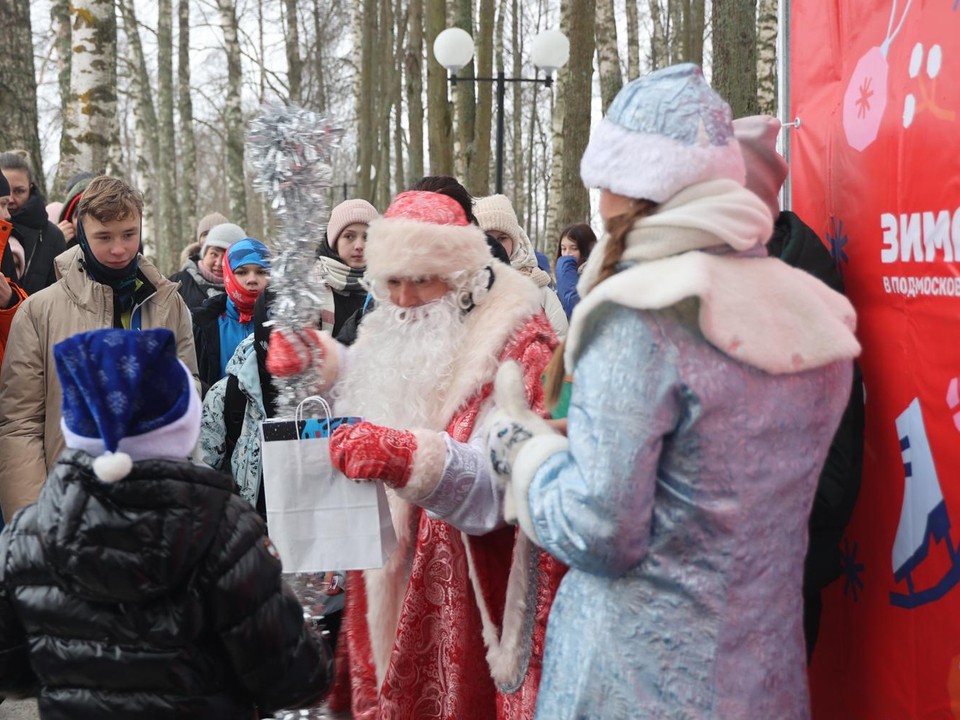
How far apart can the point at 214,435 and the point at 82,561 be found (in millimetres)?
2488

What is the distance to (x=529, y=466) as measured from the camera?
7.05 feet

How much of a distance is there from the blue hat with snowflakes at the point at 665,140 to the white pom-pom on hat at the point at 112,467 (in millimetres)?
1069

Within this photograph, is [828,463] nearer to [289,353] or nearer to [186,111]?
[289,353]

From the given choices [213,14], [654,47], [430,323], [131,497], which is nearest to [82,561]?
[131,497]

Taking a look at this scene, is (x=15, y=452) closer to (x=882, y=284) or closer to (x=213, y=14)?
(x=882, y=284)

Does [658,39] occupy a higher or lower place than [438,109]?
higher

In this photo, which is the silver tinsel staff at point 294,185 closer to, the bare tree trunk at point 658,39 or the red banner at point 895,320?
the red banner at point 895,320

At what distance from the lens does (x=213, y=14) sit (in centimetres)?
3017

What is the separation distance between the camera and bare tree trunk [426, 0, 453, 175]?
14.7 metres

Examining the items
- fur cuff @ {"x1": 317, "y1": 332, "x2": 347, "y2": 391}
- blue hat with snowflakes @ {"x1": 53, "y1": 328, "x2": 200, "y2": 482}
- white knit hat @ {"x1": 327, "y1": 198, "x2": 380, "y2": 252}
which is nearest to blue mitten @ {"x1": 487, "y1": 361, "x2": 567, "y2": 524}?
blue hat with snowflakes @ {"x1": 53, "y1": 328, "x2": 200, "y2": 482}

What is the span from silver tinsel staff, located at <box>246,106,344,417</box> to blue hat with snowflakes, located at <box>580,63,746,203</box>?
1087 mm

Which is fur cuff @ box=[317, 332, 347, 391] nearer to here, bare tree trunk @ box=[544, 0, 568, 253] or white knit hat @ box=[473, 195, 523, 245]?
white knit hat @ box=[473, 195, 523, 245]

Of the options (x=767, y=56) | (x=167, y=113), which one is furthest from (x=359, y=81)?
(x=767, y=56)

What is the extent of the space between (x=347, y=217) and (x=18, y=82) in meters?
4.29
